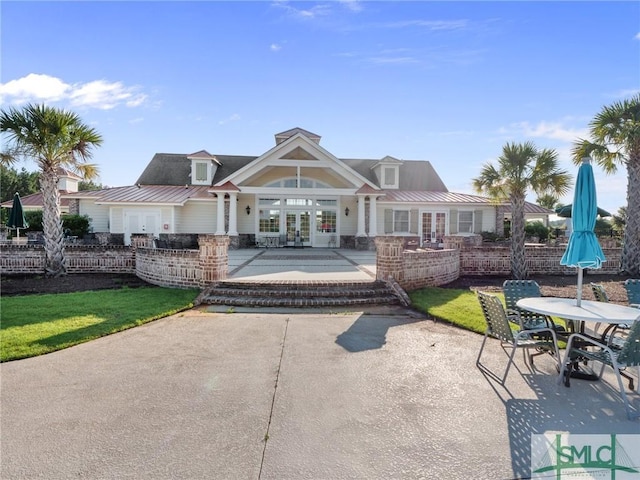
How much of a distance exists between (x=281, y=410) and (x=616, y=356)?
12.6ft

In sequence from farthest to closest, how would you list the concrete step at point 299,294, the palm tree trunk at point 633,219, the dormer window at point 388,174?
the dormer window at point 388,174 < the palm tree trunk at point 633,219 < the concrete step at point 299,294

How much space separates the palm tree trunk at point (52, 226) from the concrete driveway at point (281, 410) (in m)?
7.38

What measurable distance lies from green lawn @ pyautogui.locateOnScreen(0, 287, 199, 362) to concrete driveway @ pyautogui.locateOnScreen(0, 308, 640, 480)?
461 mm

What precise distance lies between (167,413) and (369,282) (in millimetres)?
6408

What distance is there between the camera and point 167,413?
356 cm

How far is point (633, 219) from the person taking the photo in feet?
41.5

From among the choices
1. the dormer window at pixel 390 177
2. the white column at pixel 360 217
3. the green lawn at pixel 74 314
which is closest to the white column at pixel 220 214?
the white column at pixel 360 217

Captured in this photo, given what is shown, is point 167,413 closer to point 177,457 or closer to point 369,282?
point 177,457

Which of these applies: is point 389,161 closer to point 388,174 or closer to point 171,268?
point 388,174

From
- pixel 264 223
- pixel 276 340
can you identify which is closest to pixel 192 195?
pixel 264 223

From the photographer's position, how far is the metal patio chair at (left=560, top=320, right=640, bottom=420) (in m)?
3.76

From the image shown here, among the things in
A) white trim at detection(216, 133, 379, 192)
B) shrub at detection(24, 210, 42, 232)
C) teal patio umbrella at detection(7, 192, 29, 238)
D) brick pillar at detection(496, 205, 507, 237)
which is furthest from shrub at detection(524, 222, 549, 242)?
shrub at detection(24, 210, 42, 232)

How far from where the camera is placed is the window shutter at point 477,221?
22891mm

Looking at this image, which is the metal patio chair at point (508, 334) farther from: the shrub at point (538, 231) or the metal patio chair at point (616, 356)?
the shrub at point (538, 231)
